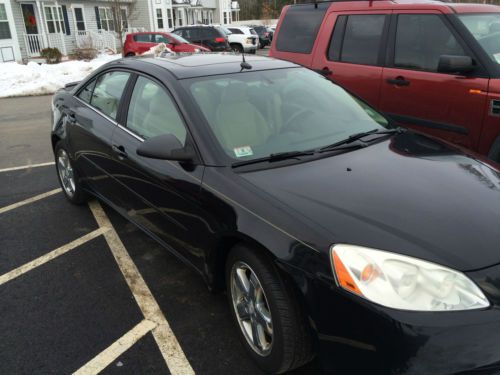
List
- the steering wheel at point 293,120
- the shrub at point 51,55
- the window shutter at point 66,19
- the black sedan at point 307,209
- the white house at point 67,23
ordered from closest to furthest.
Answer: the black sedan at point 307,209 → the steering wheel at point 293,120 → the shrub at point 51,55 → the white house at point 67,23 → the window shutter at point 66,19

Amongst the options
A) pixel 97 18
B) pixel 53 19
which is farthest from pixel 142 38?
pixel 97 18

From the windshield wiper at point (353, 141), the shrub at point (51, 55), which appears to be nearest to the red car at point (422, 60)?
the windshield wiper at point (353, 141)

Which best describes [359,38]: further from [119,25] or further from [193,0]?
[193,0]

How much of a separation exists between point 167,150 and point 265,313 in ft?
3.55

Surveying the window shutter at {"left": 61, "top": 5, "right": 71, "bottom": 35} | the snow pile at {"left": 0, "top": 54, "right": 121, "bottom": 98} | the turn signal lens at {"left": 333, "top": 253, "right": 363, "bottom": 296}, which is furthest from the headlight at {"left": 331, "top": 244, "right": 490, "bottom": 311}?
the window shutter at {"left": 61, "top": 5, "right": 71, "bottom": 35}

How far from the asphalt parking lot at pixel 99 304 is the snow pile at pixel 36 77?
10.0 m

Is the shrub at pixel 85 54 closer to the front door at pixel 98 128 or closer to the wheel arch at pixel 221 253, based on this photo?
the front door at pixel 98 128

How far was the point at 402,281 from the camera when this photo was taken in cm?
183

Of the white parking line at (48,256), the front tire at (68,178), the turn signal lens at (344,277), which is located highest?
the turn signal lens at (344,277)

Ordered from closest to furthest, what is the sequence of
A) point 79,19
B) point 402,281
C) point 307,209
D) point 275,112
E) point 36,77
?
1. point 402,281
2. point 307,209
3. point 275,112
4. point 36,77
5. point 79,19

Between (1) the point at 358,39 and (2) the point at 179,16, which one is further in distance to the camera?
(2) the point at 179,16

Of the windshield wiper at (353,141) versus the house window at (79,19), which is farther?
the house window at (79,19)

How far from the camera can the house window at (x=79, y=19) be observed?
1003 inches

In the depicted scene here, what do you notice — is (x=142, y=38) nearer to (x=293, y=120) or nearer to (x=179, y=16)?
(x=293, y=120)
